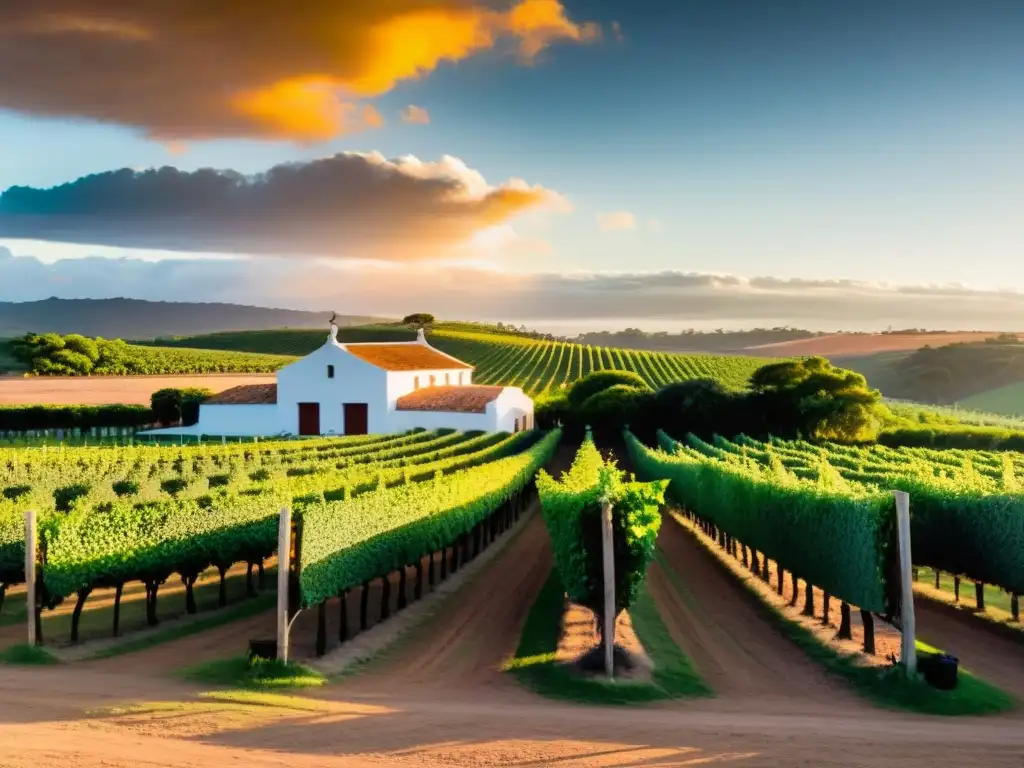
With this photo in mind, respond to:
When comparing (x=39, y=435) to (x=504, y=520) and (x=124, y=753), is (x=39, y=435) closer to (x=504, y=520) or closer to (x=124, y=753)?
(x=504, y=520)

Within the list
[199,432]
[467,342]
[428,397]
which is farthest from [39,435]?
→ [467,342]

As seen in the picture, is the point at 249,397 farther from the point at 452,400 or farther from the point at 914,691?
the point at 914,691

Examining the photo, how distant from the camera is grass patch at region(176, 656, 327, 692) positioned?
1431 cm

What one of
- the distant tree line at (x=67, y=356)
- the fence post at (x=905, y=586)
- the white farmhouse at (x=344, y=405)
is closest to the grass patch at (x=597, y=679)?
the fence post at (x=905, y=586)

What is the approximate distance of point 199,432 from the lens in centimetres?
6650

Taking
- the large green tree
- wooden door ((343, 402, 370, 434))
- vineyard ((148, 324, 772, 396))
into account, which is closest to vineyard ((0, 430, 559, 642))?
wooden door ((343, 402, 370, 434))

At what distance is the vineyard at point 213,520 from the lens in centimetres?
1705

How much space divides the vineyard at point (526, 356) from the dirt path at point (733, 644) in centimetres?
7403

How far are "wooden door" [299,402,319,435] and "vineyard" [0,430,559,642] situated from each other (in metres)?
31.6

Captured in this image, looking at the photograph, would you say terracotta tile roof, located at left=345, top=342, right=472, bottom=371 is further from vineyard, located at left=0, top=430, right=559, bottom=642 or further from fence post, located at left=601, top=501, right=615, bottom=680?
fence post, located at left=601, top=501, right=615, bottom=680

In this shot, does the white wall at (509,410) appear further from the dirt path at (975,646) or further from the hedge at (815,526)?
the dirt path at (975,646)

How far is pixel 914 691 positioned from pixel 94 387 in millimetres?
88842

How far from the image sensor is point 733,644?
1853cm

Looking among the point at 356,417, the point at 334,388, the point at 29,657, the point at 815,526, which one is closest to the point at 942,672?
the point at 815,526
